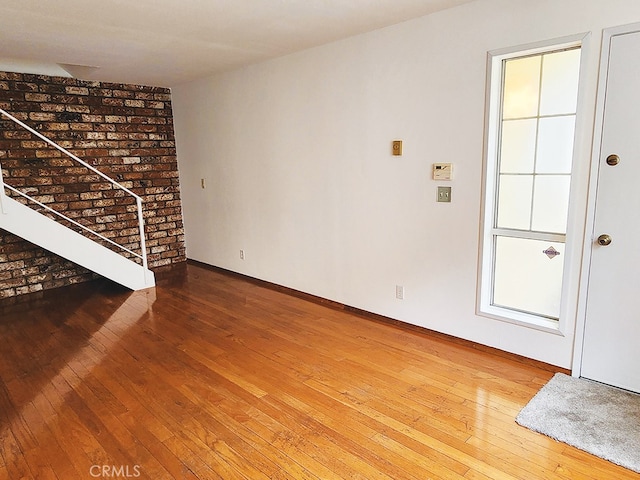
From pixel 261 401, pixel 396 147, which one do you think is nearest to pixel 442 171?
pixel 396 147

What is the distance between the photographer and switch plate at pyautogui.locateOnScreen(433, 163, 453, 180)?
3.01 m

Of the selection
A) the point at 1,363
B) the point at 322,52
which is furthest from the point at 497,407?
the point at 1,363

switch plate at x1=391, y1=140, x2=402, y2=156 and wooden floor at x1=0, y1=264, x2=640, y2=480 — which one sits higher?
switch plate at x1=391, y1=140, x2=402, y2=156

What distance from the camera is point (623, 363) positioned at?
8.04ft

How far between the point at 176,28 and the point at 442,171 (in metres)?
2.21

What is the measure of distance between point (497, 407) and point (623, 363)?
803mm

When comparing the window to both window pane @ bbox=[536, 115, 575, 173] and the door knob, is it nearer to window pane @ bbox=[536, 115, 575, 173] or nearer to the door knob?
window pane @ bbox=[536, 115, 575, 173]

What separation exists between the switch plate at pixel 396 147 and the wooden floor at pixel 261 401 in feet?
4.66

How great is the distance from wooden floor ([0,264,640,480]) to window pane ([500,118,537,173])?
131 centimetres

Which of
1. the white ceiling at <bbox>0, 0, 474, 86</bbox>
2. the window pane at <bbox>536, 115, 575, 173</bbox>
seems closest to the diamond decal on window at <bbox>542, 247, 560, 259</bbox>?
the window pane at <bbox>536, 115, 575, 173</bbox>

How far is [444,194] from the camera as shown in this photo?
307 centimetres

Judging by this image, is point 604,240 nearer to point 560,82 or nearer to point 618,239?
point 618,239

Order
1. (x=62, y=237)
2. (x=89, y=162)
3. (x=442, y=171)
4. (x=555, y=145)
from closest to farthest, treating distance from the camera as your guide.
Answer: (x=555, y=145) < (x=442, y=171) < (x=62, y=237) < (x=89, y=162)

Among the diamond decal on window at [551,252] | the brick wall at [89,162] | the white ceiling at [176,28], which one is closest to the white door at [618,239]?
the diamond decal on window at [551,252]
